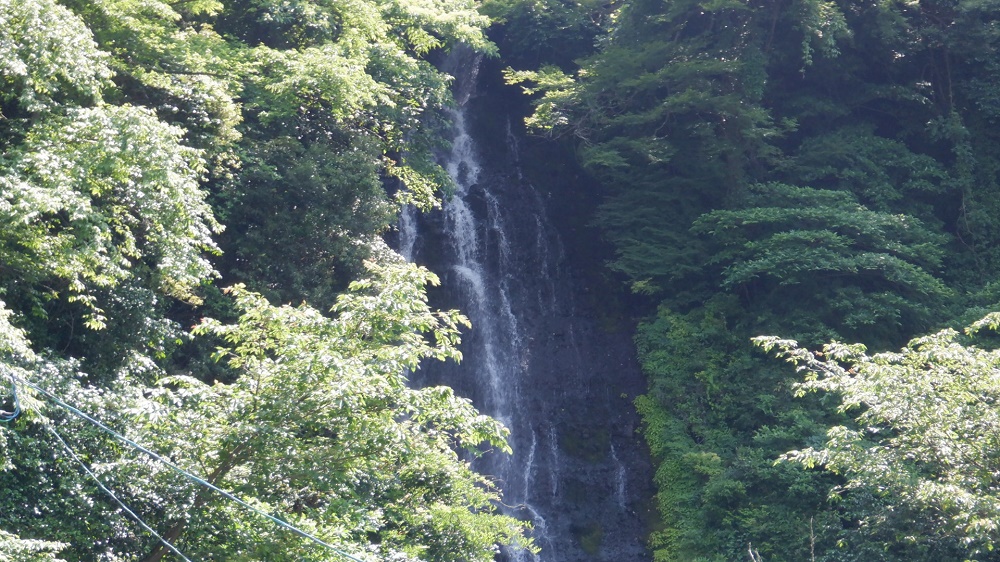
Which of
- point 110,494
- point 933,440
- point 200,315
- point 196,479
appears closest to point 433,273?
point 200,315

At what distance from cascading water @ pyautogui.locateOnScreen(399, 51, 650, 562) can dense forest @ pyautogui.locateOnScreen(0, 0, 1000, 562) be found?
0.65 metres

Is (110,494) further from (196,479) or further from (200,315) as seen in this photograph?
(200,315)

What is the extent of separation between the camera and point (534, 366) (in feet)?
57.8

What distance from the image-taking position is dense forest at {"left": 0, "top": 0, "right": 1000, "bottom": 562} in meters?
7.02

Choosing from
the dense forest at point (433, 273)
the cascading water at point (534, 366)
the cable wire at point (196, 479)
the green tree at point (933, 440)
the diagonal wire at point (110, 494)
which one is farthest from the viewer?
the cascading water at point (534, 366)

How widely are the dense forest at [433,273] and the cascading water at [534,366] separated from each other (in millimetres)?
649

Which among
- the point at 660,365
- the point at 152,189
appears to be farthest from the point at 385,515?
the point at 660,365

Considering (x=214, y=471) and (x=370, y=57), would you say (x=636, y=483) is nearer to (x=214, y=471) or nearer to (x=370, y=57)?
(x=370, y=57)

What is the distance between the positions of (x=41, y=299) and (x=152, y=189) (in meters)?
1.62

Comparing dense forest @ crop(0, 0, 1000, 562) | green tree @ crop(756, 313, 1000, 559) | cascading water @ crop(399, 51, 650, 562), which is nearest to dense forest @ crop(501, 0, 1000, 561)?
dense forest @ crop(0, 0, 1000, 562)

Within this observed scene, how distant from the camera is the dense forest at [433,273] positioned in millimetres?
7020

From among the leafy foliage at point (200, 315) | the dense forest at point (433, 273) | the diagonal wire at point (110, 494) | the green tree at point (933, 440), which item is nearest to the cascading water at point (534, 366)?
the dense forest at point (433, 273)

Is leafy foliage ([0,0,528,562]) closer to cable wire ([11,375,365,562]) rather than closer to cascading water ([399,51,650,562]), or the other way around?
cable wire ([11,375,365,562])

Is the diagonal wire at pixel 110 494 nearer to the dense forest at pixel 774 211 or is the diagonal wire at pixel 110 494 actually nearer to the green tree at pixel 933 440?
the green tree at pixel 933 440
